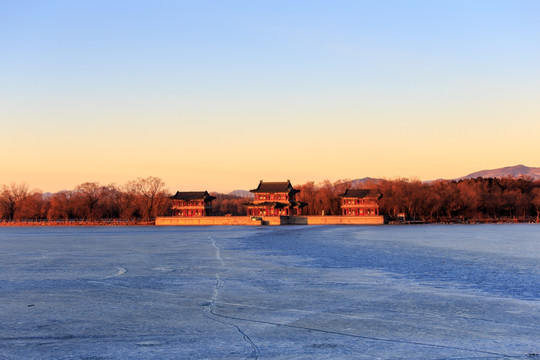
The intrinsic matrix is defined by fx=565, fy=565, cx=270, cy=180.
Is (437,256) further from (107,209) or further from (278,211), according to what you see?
(107,209)

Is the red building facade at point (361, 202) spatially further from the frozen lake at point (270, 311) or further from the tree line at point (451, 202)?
the frozen lake at point (270, 311)

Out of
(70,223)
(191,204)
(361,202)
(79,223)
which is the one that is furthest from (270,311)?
(70,223)

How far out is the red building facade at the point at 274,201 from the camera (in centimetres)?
9712

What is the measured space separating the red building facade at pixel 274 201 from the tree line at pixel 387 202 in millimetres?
10595

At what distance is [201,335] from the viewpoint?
389 inches

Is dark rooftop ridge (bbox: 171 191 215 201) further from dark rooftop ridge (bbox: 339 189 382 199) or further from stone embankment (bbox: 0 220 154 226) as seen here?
dark rooftop ridge (bbox: 339 189 382 199)

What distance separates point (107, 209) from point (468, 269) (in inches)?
3994

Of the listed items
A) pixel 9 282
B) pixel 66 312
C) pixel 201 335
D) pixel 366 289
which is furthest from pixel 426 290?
pixel 9 282

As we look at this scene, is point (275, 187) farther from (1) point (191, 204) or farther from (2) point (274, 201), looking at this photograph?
(1) point (191, 204)

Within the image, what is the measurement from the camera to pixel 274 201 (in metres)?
97.4

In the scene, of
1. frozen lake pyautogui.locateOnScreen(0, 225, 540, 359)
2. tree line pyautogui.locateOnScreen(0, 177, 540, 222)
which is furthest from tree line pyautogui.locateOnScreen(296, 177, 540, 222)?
frozen lake pyautogui.locateOnScreen(0, 225, 540, 359)

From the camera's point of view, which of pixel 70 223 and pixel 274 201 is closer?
pixel 274 201

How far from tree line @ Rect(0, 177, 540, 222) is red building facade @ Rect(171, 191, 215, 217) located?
739cm

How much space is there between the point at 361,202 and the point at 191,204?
30.1 m
